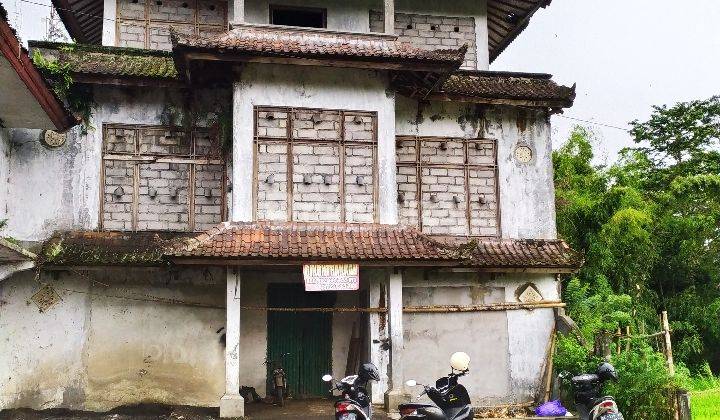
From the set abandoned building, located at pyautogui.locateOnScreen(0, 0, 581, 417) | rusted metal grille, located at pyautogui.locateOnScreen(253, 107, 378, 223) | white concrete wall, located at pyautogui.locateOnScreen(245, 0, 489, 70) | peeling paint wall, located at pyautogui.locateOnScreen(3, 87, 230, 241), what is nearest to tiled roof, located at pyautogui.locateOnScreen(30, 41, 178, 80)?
abandoned building, located at pyautogui.locateOnScreen(0, 0, 581, 417)

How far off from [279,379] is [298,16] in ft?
24.6

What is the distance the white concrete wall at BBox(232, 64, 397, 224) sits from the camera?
1174cm

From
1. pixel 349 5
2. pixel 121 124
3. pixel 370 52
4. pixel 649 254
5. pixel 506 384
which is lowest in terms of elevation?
pixel 506 384

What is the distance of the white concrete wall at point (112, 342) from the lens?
11.7 meters

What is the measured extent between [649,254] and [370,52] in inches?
506

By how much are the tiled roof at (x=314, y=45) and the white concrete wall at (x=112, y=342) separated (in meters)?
4.10

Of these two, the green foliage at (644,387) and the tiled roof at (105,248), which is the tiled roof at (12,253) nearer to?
the tiled roof at (105,248)

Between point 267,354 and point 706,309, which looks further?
point 706,309

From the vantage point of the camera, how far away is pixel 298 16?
14453mm

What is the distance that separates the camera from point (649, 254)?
20.5m

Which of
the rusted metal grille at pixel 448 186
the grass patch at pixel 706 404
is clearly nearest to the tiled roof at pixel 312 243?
the rusted metal grille at pixel 448 186

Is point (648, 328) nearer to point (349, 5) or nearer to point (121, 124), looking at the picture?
point (349, 5)

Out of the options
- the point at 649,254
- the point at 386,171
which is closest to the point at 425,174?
the point at 386,171

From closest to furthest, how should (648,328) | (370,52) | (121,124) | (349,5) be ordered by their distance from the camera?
(370,52)
(121,124)
(349,5)
(648,328)
